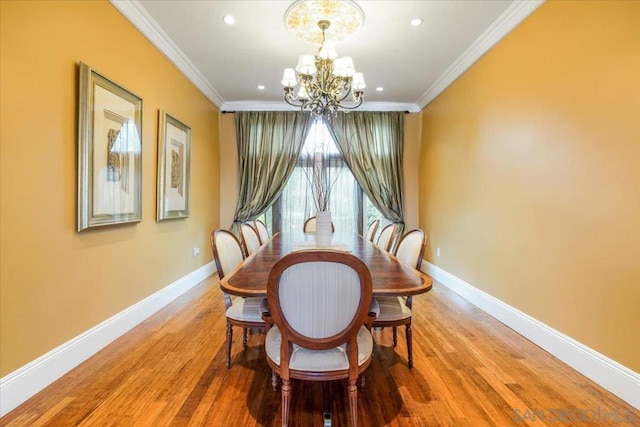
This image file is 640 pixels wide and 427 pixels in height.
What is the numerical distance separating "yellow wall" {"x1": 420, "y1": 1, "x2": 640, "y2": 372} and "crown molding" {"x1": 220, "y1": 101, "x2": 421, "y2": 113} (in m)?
1.69

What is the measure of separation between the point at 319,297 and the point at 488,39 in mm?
3167

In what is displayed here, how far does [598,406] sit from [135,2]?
166 inches

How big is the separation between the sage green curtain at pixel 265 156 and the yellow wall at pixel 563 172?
2.65 m

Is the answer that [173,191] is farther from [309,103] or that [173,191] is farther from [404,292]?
[404,292]

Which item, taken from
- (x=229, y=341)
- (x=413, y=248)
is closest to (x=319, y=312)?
(x=229, y=341)

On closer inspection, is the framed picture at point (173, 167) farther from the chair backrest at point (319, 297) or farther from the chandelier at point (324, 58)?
the chair backrest at point (319, 297)

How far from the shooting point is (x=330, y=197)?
5.29 metres

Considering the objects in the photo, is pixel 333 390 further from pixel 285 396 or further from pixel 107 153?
pixel 107 153

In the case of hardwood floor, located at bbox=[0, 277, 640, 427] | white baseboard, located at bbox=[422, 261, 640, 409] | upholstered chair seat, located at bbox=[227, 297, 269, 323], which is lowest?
hardwood floor, located at bbox=[0, 277, 640, 427]

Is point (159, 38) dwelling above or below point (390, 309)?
above

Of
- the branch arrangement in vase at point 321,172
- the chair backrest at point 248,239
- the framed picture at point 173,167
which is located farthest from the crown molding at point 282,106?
the chair backrest at point 248,239

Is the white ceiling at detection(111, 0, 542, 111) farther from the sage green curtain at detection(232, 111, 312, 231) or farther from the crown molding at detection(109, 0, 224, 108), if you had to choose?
the sage green curtain at detection(232, 111, 312, 231)

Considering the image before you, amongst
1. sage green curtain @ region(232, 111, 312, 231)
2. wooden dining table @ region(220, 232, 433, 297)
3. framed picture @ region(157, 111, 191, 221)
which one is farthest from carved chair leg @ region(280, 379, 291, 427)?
sage green curtain @ region(232, 111, 312, 231)

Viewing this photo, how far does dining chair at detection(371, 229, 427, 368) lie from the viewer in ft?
6.20
